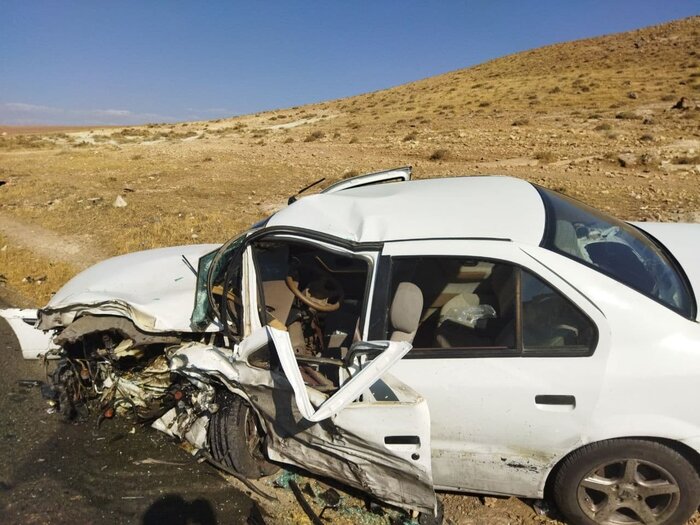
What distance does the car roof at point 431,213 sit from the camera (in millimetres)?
2646

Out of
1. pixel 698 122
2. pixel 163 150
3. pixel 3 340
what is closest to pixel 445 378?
pixel 3 340

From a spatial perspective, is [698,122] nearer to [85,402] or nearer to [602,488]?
[602,488]

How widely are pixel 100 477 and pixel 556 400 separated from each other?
2.90 m

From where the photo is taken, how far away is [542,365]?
92.8 inches

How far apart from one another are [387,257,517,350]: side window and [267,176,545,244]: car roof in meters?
0.17

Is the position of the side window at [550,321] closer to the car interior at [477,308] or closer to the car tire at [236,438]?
the car interior at [477,308]

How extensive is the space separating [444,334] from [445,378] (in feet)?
0.89

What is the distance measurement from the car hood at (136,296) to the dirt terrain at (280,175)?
96 cm

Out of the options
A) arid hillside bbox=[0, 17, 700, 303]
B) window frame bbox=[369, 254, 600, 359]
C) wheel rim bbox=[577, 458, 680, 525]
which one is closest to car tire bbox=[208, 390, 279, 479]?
window frame bbox=[369, 254, 600, 359]

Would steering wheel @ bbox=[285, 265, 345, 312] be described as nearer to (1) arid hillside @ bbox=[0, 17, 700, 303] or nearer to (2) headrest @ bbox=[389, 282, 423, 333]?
(2) headrest @ bbox=[389, 282, 423, 333]

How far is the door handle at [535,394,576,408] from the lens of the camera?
233cm

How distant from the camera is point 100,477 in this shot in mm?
3338

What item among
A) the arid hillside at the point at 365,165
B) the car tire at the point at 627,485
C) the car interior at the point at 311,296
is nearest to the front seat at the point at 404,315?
the car interior at the point at 311,296

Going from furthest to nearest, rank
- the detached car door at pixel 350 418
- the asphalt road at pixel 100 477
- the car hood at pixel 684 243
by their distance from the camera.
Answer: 1. the asphalt road at pixel 100 477
2. the car hood at pixel 684 243
3. the detached car door at pixel 350 418
